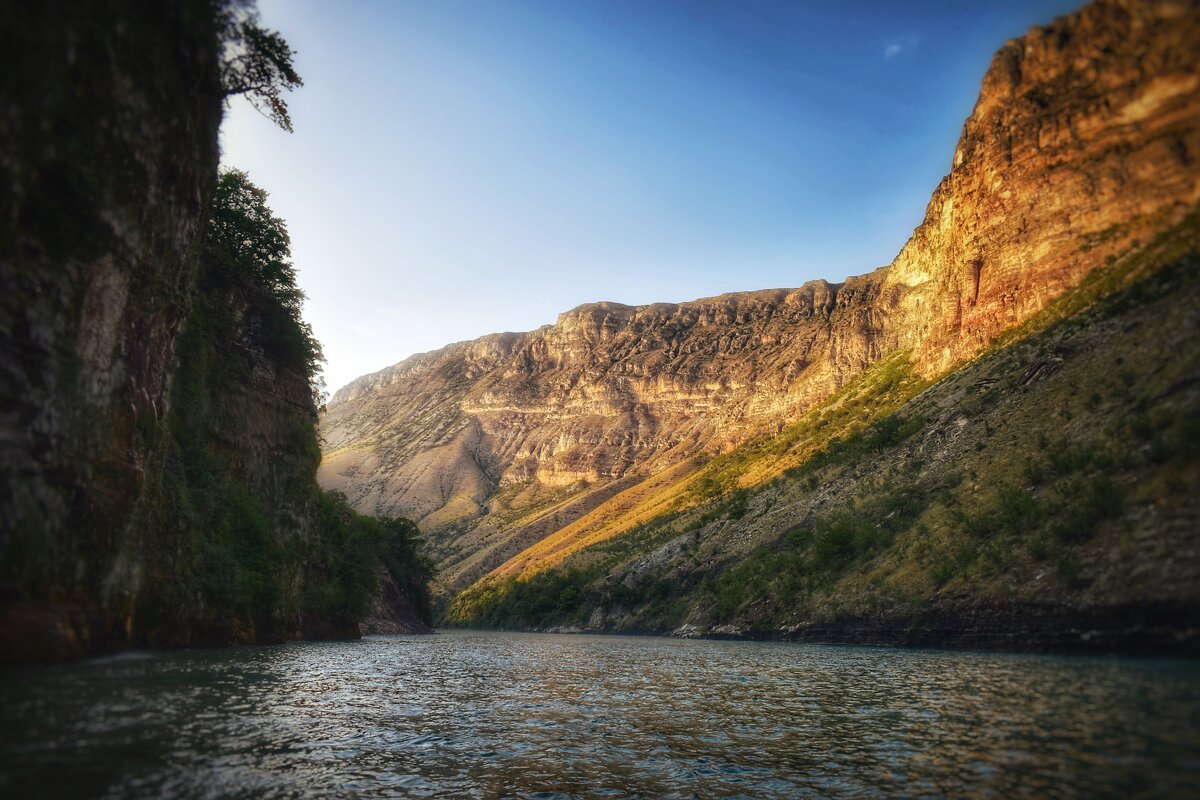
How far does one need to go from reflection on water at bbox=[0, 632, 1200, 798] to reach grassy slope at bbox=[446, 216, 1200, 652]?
7.28 metres

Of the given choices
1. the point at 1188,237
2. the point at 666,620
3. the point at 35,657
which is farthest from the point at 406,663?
the point at 666,620

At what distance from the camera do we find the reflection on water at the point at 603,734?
9789 millimetres

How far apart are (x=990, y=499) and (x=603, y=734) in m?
33.6

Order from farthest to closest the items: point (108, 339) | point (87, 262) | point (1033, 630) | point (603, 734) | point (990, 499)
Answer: point (990, 499) < point (1033, 630) < point (108, 339) < point (87, 262) < point (603, 734)

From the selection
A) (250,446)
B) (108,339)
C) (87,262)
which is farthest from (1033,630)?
(250,446)

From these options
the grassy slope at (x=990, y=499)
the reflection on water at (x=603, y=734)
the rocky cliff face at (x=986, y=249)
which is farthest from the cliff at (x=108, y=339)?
the grassy slope at (x=990, y=499)

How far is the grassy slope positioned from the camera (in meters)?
23.4

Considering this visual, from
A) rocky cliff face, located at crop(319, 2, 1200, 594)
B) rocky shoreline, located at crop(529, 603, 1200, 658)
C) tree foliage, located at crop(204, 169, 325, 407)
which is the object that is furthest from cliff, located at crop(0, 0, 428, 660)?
rocky shoreline, located at crop(529, 603, 1200, 658)

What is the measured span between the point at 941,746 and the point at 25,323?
2251 cm

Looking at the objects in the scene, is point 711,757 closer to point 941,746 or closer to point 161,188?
point 941,746

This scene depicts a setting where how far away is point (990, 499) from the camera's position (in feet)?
128

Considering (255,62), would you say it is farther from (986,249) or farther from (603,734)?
(986,249)

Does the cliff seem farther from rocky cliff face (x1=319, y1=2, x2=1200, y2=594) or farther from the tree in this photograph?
rocky cliff face (x1=319, y1=2, x2=1200, y2=594)

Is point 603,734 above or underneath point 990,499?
underneath
